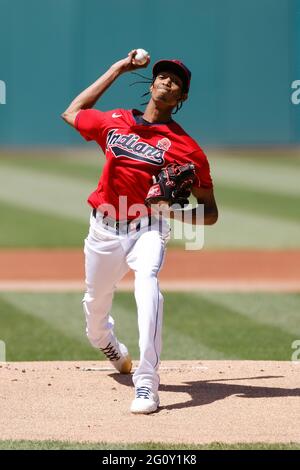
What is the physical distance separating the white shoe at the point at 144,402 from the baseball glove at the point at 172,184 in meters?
1.00

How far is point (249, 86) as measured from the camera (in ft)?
67.1

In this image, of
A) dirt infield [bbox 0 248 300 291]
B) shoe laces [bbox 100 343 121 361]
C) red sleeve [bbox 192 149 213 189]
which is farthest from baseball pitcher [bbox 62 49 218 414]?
dirt infield [bbox 0 248 300 291]

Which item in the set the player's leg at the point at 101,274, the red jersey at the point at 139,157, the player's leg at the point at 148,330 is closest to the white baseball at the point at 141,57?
the red jersey at the point at 139,157

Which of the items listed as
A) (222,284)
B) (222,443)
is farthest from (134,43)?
(222,443)

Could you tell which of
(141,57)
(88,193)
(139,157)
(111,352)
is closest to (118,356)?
(111,352)

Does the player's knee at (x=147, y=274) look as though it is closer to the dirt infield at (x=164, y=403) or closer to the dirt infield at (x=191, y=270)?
the dirt infield at (x=164, y=403)

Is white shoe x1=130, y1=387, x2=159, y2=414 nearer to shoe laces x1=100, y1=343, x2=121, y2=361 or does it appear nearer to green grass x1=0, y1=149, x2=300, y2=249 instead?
shoe laces x1=100, y1=343, x2=121, y2=361

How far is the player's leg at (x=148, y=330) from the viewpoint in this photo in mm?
5598

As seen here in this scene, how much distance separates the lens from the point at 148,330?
5594 millimetres

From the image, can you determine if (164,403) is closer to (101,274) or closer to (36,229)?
(101,274)

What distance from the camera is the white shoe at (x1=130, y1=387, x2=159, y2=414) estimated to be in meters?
5.54

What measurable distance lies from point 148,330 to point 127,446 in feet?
2.85

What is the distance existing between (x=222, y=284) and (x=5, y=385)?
4860 mm
